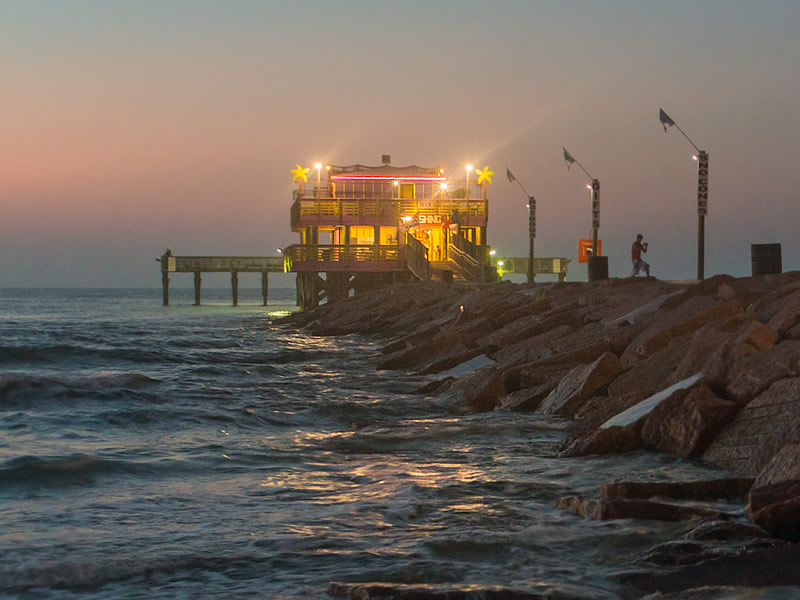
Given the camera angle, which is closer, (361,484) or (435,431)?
(361,484)

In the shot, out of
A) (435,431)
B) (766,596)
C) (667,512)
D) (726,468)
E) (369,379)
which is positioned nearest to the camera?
(766,596)

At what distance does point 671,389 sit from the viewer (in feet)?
23.2

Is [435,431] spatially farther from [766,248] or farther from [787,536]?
[766,248]

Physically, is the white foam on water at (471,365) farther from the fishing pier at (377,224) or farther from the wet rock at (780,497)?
the fishing pier at (377,224)

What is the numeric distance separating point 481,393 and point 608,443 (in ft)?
11.1

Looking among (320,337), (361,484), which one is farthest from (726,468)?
(320,337)

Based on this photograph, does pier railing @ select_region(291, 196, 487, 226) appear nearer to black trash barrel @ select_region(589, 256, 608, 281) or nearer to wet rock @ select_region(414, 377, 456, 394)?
black trash barrel @ select_region(589, 256, 608, 281)

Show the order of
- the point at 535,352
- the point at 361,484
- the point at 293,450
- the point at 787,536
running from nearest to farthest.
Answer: the point at 787,536, the point at 361,484, the point at 293,450, the point at 535,352

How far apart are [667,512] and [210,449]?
4889 mm

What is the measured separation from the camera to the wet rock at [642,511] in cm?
505

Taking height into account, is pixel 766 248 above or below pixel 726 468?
above

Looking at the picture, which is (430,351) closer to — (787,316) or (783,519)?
(787,316)

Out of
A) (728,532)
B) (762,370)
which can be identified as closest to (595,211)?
(762,370)

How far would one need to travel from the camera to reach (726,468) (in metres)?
6.25
